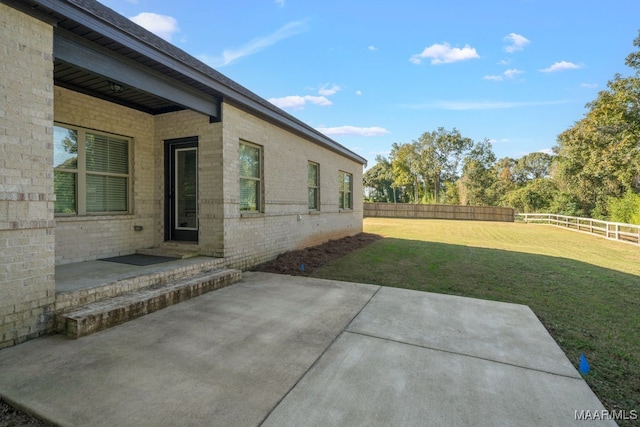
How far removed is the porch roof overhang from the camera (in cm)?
331

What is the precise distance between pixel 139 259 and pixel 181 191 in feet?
5.64

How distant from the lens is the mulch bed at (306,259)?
661cm

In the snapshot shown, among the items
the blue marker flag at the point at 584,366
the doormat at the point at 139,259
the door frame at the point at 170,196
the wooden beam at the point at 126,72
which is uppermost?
the wooden beam at the point at 126,72

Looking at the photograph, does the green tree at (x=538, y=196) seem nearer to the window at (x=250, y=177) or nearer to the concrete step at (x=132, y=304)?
the window at (x=250, y=177)

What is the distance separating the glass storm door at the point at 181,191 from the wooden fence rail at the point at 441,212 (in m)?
25.6

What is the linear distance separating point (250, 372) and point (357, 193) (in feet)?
39.4

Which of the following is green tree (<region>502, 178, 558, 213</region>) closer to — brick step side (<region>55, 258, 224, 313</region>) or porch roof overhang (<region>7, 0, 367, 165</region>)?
porch roof overhang (<region>7, 0, 367, 165</region>)

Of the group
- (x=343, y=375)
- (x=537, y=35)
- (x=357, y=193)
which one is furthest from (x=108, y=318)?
(x=537, y=35)

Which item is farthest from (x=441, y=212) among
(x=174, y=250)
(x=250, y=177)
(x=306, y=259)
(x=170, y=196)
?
(x=174, y=250)

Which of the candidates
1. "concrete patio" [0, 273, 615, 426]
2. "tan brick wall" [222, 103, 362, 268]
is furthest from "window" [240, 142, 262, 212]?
"concrete patio" [0, 273, 615, 426]

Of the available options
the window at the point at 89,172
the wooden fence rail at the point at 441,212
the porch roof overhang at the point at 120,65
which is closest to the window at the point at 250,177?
the porch roof overhang at the point at 120,65

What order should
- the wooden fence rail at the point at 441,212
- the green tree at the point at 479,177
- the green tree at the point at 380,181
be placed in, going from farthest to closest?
the green tree at the point at 380,181, the green tree at the point at 479,177, the wooden fence rail at the point at 441,212

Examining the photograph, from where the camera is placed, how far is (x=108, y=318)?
130 inches

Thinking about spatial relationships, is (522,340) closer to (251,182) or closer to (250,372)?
(250,372)
